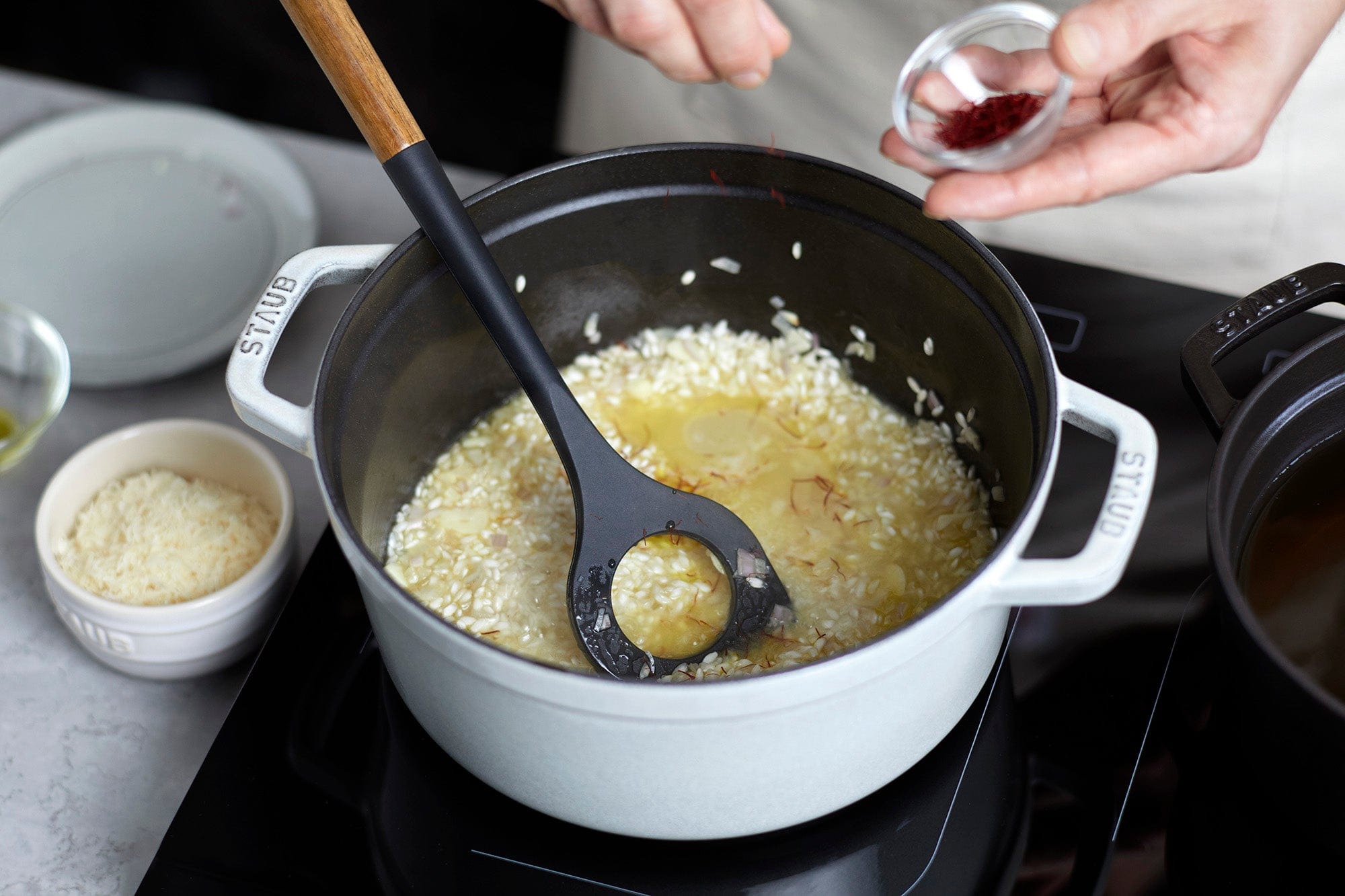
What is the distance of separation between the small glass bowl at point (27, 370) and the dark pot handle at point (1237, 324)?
1.11 metres

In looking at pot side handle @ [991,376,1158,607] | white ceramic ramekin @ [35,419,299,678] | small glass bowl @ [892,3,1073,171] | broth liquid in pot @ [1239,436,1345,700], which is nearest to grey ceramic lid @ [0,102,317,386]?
white ceramic ramekin @ [35,419,299,678]

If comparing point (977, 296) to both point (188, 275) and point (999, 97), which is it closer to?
point (999, 97)

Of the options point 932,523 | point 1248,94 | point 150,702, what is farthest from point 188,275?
point 1248,94

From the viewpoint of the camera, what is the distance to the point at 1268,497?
106 centimetres

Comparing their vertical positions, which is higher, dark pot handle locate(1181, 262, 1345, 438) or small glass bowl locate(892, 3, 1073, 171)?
small glass bowl locate(892, 3, 1073, 171)

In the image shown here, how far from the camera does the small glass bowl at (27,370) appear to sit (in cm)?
125

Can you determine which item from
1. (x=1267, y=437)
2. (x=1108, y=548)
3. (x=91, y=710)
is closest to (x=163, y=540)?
(x=91, y=710)

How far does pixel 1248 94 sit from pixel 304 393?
107cm

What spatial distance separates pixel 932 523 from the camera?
1.27 metres

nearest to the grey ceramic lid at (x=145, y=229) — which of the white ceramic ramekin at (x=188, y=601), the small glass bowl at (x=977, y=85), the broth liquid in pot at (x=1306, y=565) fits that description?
the white ceramic ramekin at (x=188, y=601)

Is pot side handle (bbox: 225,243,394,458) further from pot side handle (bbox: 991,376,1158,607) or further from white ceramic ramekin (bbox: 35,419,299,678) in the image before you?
pot side handle (bbox: 991,376,1158,607)

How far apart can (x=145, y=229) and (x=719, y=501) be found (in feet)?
2.82

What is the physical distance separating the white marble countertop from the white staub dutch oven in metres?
0.25

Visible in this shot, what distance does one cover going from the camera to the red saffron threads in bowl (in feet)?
3.41
